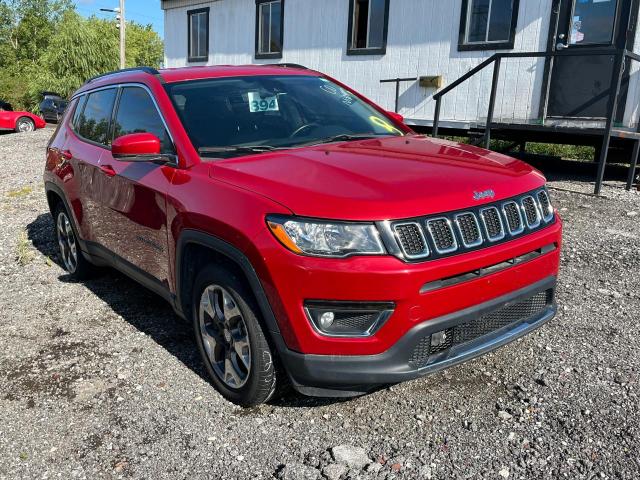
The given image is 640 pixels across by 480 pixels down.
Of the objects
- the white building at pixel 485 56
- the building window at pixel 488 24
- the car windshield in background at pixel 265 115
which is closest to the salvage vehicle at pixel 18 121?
the white building at pixel 485 56

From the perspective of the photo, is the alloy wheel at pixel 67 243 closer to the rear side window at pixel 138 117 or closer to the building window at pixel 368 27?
the rear side window at pixel 138 117

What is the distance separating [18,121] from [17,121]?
0.04 meters

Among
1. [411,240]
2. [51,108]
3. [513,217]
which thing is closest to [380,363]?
[411,240]

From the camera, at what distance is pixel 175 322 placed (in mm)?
4371

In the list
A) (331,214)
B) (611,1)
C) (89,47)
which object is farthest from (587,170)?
(89,47)

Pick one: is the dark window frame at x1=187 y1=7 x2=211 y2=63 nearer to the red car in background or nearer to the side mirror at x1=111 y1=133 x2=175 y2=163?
the red car in background

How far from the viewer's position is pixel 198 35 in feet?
55.8

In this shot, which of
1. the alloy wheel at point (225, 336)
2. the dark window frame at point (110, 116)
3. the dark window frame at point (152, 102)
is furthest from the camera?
the dark window frame at point (110, 116)

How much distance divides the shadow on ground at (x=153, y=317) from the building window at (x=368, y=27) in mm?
8121

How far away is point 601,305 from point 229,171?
10.0 ft

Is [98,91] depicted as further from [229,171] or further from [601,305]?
[601,305]

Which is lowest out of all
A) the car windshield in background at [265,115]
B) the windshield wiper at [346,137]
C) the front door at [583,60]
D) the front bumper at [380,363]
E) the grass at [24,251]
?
the grass at [24,251]

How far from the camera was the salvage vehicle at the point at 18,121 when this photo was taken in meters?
20.9

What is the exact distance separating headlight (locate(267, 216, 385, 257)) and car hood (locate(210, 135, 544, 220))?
0.15ft
